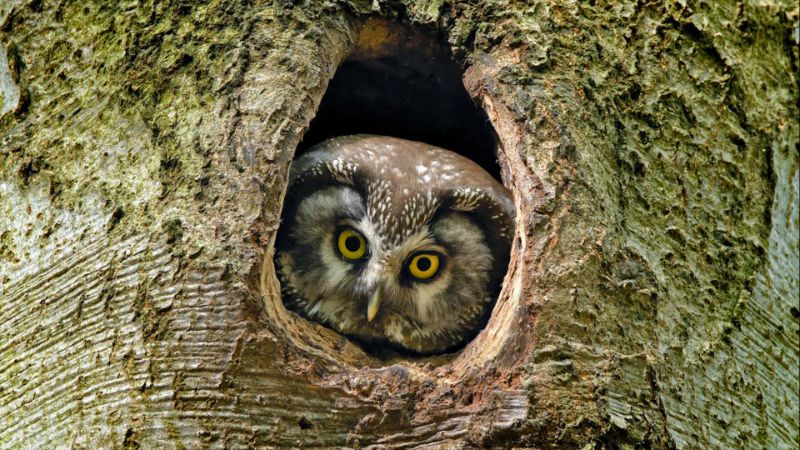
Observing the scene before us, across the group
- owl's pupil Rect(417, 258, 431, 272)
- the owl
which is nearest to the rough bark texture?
the owl

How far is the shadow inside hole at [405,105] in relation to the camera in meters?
3.04

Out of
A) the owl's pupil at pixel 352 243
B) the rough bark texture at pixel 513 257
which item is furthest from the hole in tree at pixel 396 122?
the rough bark texture at pixel 513 257

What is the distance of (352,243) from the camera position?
2.91m

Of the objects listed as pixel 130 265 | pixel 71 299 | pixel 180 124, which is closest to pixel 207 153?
pixel 180 124

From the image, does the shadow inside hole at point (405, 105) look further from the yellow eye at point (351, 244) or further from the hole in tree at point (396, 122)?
the yellow eye at point (351, 244)

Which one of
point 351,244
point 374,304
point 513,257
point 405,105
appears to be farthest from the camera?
point 405,105

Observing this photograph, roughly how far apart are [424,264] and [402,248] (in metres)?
0.16

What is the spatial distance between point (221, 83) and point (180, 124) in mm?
155

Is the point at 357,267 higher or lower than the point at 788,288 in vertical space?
higher

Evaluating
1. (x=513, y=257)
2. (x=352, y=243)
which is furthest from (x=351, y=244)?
(x=513, y=257)

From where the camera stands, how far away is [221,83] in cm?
213

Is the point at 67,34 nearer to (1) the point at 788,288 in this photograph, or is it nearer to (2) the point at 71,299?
(2) the point at 71,299

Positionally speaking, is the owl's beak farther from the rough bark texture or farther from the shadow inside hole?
the shadow inside hole

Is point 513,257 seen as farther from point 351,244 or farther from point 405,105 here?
point 405,105
